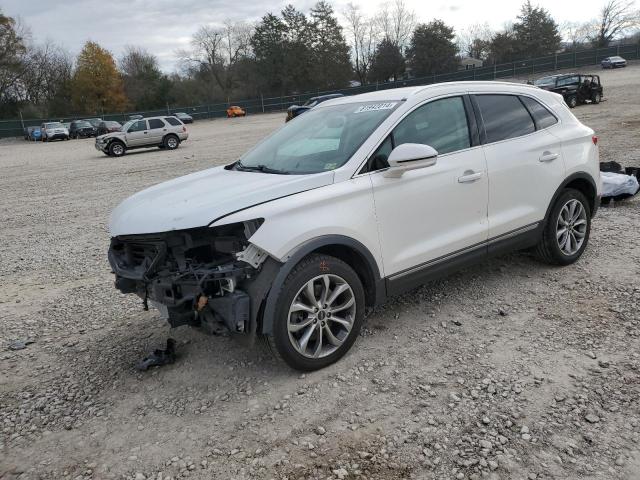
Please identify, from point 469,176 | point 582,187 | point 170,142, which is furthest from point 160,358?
point 170,142

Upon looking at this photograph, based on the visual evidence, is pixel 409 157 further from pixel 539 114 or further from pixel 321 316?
pixel 539 114

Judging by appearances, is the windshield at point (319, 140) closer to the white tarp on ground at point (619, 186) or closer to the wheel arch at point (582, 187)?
the wheel arch at point (582, 187)

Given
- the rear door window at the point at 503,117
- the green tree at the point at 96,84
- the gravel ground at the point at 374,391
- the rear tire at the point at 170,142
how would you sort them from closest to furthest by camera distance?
1. the gravel ground at the point at 374,391
2. the rear door window at the point at 503,117
3. the rear tire at the point at 170,142
4. the green tree at the point at 96,84

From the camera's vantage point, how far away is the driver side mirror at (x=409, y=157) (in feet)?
12.0

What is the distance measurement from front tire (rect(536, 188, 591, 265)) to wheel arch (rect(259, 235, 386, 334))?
6.95ft

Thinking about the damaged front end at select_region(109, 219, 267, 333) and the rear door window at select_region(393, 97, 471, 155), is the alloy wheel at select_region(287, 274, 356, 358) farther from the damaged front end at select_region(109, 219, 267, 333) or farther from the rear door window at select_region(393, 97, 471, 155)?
the rear door window at select_region(393, 97, 471, 155)

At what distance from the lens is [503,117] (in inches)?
187

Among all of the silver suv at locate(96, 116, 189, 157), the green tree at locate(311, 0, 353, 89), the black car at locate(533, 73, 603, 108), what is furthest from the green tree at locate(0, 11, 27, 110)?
the black car at locate(533, 73, 603, 108)

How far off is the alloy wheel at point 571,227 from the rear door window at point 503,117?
89 centimetres

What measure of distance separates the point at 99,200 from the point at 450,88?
367 inches

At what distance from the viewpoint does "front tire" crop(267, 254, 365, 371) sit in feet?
11.2

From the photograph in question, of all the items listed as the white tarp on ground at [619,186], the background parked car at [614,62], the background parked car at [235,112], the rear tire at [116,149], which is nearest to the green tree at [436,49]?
the background parked car at [614,62]

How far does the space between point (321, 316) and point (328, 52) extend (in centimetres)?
7113

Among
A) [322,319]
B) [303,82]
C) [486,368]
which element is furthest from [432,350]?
[303,82]
